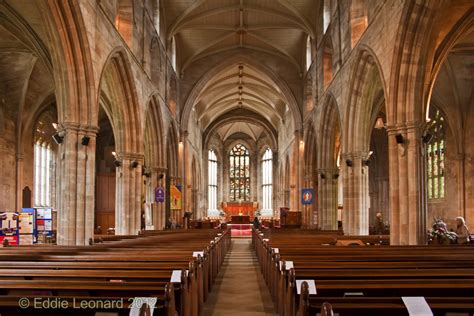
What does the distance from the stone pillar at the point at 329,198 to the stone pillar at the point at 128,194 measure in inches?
373

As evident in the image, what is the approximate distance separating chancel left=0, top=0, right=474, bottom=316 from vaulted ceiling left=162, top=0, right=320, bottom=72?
0.38 feet

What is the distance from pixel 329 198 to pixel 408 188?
1127 centimetres

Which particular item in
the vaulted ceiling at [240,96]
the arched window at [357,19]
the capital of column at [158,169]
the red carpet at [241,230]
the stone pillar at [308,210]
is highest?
the vaulted ceiling at [240,96]

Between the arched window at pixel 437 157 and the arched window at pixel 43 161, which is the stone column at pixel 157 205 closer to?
the arched window at pixel 43 161

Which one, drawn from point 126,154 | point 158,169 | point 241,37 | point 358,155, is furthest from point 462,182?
point 241,37

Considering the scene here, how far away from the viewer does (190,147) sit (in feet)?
119

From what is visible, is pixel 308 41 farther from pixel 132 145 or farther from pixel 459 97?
pixel 132 145

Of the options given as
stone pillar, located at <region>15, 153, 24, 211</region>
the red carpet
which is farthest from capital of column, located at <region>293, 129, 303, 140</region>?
stone pillar, located at <region>15, 153, 24, 211</region>

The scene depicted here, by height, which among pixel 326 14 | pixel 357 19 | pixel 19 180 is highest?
pixel 326 14

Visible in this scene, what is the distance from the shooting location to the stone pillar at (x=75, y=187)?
1277 centimetres

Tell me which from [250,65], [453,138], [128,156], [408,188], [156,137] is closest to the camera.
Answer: [408,188]

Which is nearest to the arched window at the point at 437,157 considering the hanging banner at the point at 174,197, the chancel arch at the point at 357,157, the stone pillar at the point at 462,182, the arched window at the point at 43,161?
the stone pillar at the point at 462,182

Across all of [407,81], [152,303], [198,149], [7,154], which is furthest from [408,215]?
[198,149]

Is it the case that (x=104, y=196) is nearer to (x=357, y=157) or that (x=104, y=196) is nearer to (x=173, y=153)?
(x=173, y=153)
